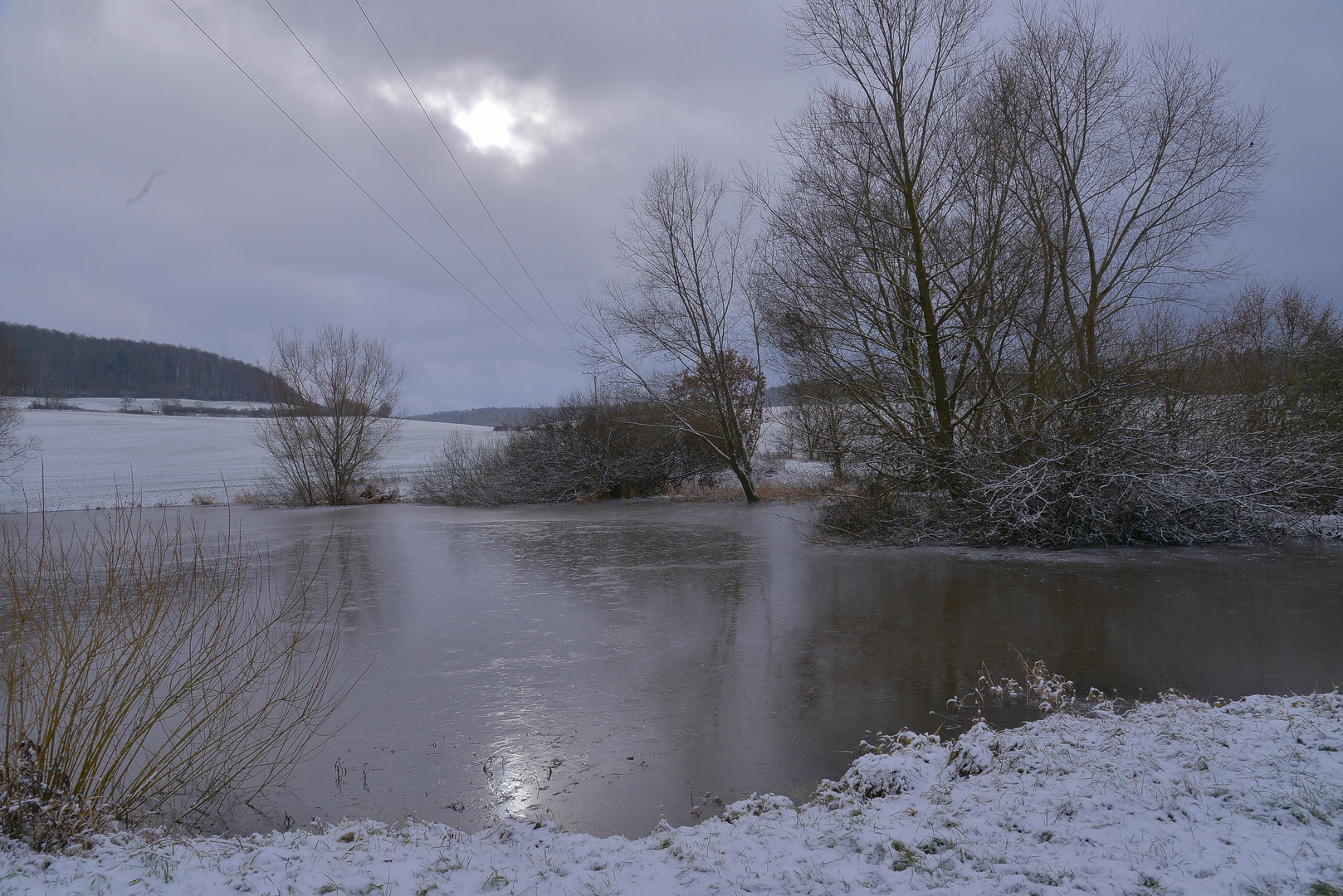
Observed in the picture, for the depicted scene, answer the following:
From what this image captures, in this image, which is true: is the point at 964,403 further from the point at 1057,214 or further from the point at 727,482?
the point at 727,482

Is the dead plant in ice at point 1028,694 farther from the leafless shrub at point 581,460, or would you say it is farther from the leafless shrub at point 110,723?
the leafless shrub at point 581,460

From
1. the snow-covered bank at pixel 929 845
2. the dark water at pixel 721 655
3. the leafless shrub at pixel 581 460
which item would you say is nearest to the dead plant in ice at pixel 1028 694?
the dark water at pixel 721 655

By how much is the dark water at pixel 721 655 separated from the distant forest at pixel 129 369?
5807 centimetres

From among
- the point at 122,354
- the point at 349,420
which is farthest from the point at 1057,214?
the point at 122,354

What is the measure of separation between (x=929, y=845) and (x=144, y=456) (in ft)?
174

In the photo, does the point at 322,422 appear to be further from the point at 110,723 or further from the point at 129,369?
the point at 129,369

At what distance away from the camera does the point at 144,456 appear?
44.3 metres

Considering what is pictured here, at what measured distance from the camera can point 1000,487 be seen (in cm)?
1105

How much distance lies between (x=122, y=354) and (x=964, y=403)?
8801cm

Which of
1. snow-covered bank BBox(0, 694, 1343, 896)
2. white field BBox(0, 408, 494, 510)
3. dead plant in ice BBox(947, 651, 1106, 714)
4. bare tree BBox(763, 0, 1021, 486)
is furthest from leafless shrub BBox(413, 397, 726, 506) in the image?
snow-covered bank BBox(0, 694, 1343, 896)

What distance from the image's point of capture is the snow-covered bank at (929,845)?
2.71 meters

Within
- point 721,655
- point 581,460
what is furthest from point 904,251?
point 581,460

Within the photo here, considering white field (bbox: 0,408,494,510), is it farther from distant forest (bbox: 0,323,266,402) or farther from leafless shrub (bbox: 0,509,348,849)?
leafless shrub (bbox: 0,509,348,849)

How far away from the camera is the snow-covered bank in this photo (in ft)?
8.88
